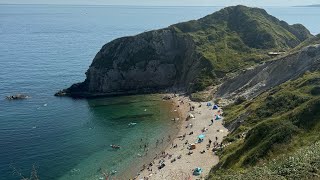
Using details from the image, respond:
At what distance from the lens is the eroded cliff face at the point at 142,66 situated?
120812mm

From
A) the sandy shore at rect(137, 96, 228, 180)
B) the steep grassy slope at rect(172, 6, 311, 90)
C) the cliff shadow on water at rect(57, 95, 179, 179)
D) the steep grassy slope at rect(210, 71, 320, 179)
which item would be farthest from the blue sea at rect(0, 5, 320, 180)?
the steep grassy slope at rect(172, 6, 311, 90)

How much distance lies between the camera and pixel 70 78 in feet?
459

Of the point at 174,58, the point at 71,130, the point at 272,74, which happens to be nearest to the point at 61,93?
the point at 71,130

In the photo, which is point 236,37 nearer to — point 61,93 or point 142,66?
point 142,66

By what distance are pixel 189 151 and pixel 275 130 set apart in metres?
22.0

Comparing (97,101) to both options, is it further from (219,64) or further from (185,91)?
(219,64)

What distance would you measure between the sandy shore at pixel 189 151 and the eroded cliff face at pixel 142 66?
91.2 feet

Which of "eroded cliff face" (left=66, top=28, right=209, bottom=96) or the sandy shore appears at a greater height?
"eroded cliff face" (left=66, top=28, right=209, bottom=96)

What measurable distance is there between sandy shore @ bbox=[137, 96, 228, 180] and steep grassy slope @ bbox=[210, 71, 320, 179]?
365cm

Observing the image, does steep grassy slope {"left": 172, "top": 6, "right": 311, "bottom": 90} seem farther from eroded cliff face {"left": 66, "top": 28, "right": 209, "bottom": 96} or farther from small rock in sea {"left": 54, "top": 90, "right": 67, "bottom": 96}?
small rock in sea {"left": 54, "top": 90, "right": 67, "bottom": 96}

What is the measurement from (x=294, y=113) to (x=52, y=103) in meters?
74.2

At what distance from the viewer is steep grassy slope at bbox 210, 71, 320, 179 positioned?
46.2 metres

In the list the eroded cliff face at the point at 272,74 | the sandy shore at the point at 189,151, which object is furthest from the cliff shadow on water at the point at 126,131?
the eroded cliff face at the point at 272,74

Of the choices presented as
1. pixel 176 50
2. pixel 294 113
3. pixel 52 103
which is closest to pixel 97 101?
pixel 52 103
